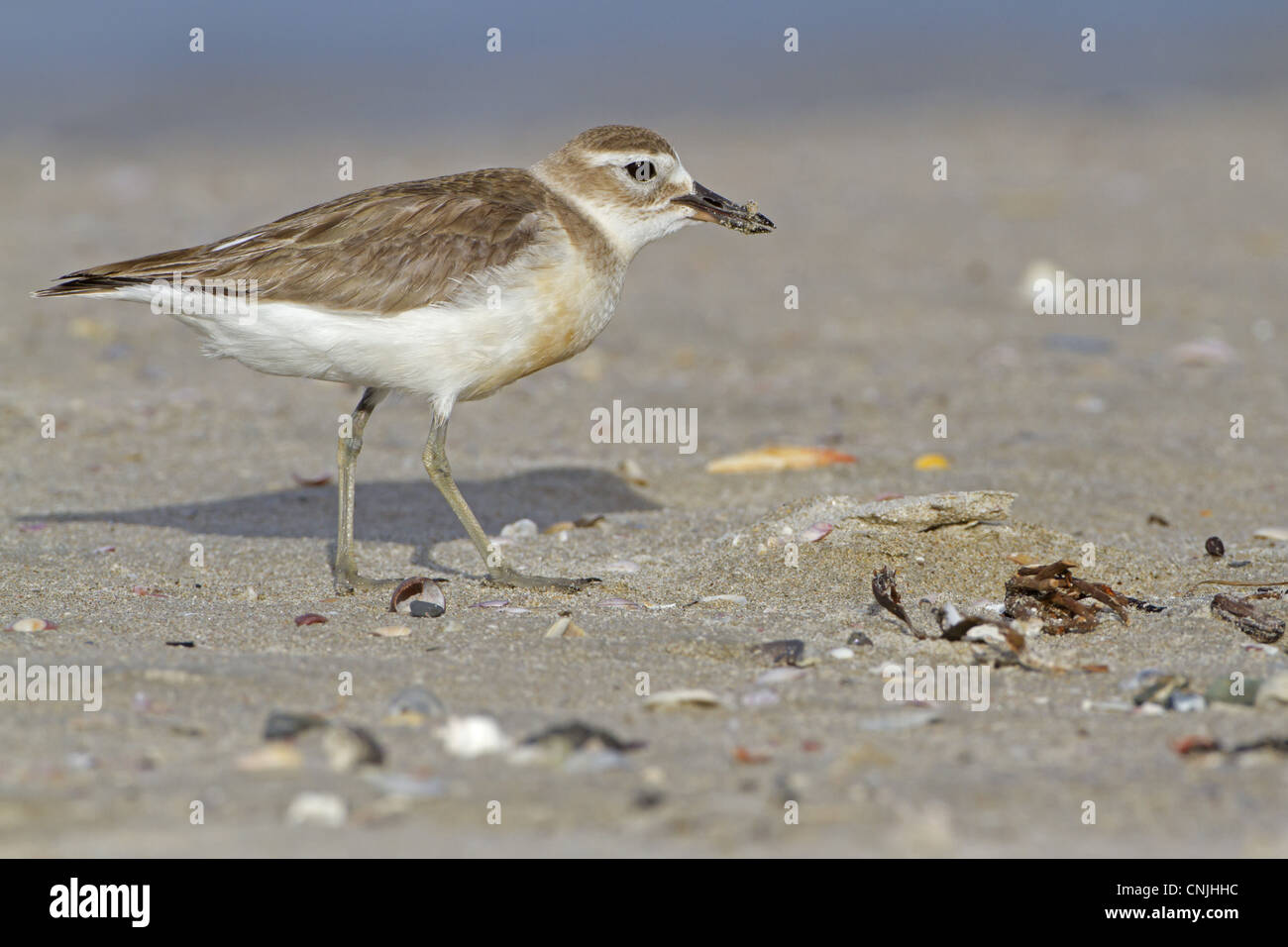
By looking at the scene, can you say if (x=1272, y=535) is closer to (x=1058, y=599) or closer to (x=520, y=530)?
(x=1058, y=599)

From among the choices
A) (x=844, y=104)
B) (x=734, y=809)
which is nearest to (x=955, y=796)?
(x=734, y=809)

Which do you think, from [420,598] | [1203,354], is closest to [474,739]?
[420,598]

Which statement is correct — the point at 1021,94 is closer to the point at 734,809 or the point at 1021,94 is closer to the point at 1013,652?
the point at 1013,652

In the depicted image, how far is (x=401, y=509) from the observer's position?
771 centimetres

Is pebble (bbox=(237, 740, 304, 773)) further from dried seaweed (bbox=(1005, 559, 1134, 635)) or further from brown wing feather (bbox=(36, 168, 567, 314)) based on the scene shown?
dried seaweed (bbox=(1005, 559, 1134, 635))

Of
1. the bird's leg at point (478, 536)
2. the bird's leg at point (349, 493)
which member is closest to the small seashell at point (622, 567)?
the bird's leg at point (478, 536)

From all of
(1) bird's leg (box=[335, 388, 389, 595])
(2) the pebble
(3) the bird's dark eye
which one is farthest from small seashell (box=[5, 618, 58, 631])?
(3) the bird's dark eye

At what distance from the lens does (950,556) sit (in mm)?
6086

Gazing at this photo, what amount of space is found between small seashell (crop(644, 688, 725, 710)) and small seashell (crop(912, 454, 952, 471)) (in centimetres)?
395

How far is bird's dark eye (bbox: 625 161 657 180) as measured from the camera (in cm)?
661

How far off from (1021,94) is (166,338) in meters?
16.2

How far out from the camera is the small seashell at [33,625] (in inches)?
203

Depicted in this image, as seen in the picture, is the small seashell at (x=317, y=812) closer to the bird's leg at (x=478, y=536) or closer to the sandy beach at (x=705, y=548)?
the sandy beach at (x=705, y=548)

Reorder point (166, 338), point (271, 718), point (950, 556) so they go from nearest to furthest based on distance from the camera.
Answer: point (271, 718) < point (950, 556) < point (166, 338)
